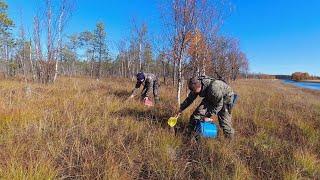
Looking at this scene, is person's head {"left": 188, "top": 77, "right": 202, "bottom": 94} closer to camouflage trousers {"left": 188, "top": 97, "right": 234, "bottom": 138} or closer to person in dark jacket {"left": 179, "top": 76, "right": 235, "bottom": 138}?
person in dark jacket {"left": 179, "top": 76, "right": 235, "bottom": 138}

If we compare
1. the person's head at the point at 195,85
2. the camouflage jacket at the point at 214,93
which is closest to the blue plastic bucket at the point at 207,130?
the camouflage jacket at the point at 214,93

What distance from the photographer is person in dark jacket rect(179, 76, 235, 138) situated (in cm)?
482

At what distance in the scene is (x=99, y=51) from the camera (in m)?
45.8

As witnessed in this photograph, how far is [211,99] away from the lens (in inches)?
194

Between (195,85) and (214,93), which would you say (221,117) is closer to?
(214,93)

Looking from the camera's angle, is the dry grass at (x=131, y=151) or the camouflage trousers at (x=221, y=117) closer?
the dry grass at (x=131, y=151)

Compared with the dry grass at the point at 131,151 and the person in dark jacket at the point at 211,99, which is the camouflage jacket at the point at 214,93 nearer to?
the person in dark jacket at the point at 211,99

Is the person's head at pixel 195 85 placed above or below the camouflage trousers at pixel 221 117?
above

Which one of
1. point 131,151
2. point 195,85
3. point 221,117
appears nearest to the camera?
point 131,151

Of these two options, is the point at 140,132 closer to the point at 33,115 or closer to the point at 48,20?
the point at 33,115

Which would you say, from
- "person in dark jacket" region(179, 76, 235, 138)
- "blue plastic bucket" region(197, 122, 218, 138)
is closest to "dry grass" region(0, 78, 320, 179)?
"blue plastic bucket" region(197, 122, 218, 138)

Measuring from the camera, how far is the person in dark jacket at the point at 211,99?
482 cm

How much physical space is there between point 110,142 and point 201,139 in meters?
1.56

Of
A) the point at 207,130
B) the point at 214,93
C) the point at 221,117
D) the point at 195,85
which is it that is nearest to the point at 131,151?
the point at 207,130
